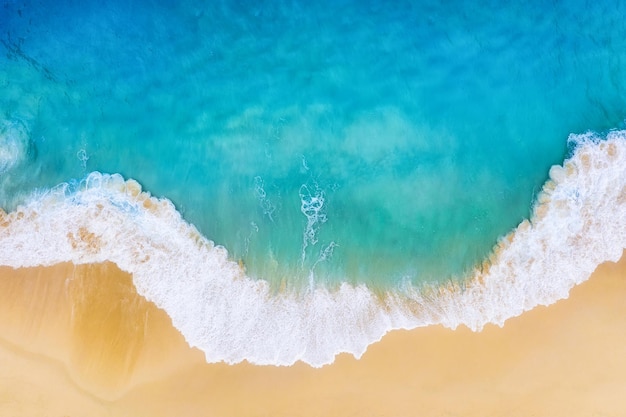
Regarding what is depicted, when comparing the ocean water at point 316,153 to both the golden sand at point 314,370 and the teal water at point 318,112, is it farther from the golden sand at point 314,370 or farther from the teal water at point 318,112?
the golden sand at point 314,370

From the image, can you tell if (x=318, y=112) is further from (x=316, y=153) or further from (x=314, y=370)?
(x=314, y=370)

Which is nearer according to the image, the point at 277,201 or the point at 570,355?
the point at 570,355

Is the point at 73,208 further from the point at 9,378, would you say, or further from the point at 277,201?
the point at 277,201

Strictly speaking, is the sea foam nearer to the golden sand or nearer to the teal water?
the golden sand

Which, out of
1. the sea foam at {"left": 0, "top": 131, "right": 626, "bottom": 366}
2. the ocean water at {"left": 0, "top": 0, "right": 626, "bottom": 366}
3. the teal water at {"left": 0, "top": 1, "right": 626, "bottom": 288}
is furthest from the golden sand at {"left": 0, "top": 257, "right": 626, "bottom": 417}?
the teal water at {"left": 0, "top": 1, "right": 626, "bottom": 288}

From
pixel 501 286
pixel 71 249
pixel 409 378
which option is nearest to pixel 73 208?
pixel 71 249
